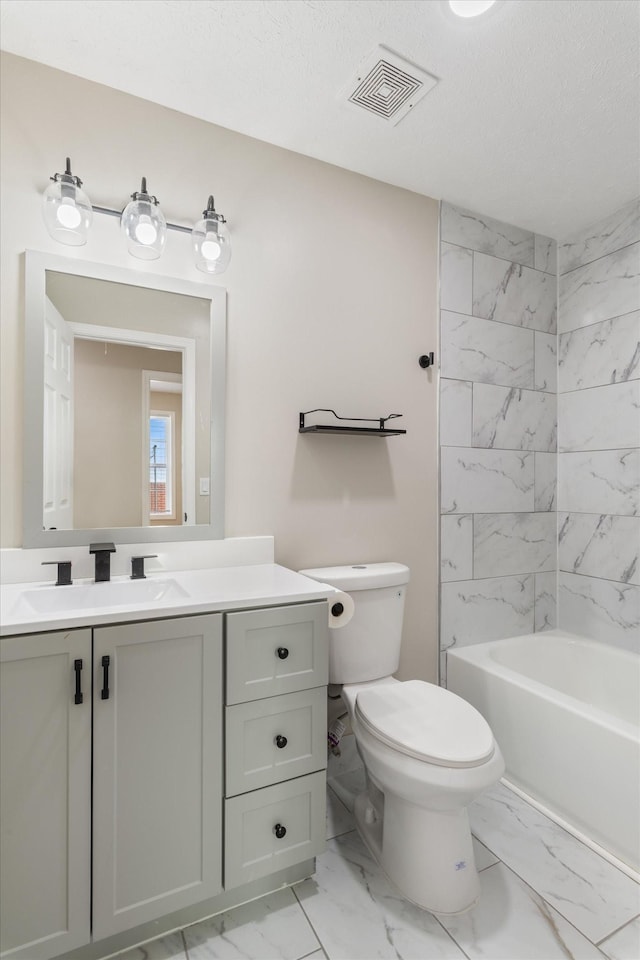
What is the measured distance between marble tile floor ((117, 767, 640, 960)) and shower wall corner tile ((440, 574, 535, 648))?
0.82 m

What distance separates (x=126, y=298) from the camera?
63.5 inches

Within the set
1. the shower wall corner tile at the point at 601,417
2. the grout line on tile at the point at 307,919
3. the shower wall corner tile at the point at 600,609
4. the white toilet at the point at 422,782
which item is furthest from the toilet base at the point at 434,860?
the shower wall corner tile at the point at 601,417

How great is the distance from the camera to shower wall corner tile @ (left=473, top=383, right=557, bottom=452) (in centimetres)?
232

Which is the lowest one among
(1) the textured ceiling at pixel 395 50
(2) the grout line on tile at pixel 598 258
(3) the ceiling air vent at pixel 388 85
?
(2) the grout line on tile at pixel 598 258

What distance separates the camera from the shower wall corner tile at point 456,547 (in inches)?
87.1

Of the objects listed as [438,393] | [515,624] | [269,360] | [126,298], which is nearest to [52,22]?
[126,298]

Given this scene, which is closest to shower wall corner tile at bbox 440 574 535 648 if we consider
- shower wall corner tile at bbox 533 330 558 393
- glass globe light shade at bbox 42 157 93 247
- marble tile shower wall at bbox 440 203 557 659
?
marble tile shower wall at bbox 440 203 557 659

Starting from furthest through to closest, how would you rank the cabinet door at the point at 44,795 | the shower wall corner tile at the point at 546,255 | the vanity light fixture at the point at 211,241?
the shower wall corner tile at the point at 546,255, the vanity light fixture at the point at 211,241, the cabinet door at the point at 44,795

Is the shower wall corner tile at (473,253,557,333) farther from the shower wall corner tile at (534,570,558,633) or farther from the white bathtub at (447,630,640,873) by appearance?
the white bathtub at (447,630,640,873)

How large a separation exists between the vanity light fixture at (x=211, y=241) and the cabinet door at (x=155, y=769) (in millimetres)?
1177

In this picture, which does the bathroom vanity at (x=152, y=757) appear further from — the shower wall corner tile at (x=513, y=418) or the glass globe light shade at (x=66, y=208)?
the shower wall corner tile at (x=513, y=418)

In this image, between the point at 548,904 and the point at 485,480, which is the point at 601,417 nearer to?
the point at 485,480

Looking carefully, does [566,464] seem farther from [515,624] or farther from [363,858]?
[363,858]

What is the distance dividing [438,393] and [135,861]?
1937 mm
